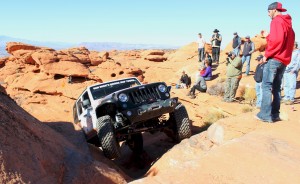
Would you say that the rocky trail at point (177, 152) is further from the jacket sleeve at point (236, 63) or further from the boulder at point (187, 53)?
the boulder at point (187, 53)

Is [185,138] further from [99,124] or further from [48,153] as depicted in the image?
[48,153]

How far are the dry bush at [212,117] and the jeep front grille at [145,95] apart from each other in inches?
165

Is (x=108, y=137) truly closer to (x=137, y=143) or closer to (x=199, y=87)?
(x=137, y=143)

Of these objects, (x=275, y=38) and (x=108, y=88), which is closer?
(x=275, y=38)

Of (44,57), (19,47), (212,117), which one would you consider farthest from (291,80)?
(19,47)

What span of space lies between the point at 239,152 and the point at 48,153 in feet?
10.4

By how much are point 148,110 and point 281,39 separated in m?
3.24

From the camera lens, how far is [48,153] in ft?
17.3

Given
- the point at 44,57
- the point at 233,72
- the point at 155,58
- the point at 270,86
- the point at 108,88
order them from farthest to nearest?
the point at 155,58 < the point at 44,57 < the point at 233,72 < the point at 108,88 < the point at 270,86

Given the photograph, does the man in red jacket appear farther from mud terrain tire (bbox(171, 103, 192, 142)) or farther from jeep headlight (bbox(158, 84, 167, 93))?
jeep headlight (bbox(158, 84, 167, 93))

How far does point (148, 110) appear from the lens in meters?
7.27

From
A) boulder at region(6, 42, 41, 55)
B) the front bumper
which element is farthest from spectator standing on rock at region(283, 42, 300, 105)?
boulder at region(6, 42, 41, 55)

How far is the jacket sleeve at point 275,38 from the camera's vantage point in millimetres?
5723

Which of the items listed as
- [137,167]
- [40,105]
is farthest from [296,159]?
[40,105]
